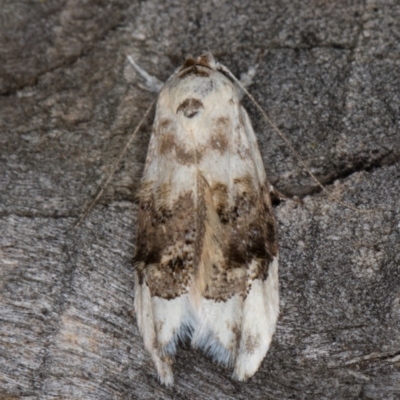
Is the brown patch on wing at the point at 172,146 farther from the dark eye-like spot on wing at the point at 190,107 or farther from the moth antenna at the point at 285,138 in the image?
the moth antenna at the point at 285,138

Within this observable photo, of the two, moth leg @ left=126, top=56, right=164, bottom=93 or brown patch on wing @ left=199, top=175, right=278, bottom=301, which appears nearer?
brown patch on wing @ left=199, top=175, right=278, bottom=301

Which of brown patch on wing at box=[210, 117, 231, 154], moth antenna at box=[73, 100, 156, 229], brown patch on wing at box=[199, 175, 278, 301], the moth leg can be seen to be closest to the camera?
brown patch on wing at box=[199, 175, 278, 301]

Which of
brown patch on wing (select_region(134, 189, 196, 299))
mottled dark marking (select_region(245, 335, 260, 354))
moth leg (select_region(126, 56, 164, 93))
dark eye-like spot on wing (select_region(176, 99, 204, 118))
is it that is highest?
moth leg (select_region(126, 56, 164, 93))

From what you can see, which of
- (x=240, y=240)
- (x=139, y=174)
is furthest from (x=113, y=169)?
(x=240, y=240)

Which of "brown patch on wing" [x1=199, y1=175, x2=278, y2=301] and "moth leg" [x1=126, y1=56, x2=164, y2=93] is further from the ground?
"moth leg" [x1=126, y1=56, x2=164, y2=93]

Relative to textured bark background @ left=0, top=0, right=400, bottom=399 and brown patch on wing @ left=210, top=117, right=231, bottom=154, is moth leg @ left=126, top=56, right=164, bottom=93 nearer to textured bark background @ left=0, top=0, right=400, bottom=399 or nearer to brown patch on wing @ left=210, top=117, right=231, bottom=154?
textured bark background @ left=0, top=0, right=400, bottom=399

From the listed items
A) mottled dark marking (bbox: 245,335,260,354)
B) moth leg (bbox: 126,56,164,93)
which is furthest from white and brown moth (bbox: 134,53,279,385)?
moth leg (bbox: 126,56,164,93)

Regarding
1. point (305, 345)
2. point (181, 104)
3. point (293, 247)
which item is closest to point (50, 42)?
point (181, 104)

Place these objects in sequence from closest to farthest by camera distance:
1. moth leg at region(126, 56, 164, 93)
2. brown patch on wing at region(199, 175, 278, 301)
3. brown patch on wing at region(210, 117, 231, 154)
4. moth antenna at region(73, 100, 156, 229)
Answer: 1. brown patch on wing at region(199, 175, 278, 301)
2. moth antenna at region(73, 100, 156, 229)
3. brown patch on wing at region(210, 117, 231, 154)
4. moth leg at region(126, 56, 164, 93)

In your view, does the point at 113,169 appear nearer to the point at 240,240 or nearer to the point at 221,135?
the point at 221,135
